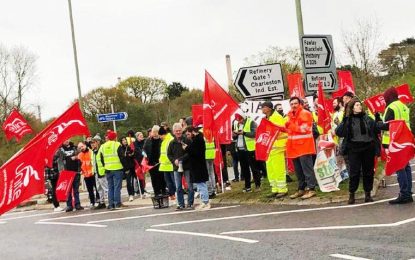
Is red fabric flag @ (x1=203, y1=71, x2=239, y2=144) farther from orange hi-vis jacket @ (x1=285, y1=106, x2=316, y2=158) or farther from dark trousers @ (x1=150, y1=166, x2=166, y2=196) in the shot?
orange hi-vis jacket @ (x1=285, y1=106, x2=316, y2=158)

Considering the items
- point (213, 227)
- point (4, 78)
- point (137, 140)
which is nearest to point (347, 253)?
point (213, 227)

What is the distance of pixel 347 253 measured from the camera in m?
6.49

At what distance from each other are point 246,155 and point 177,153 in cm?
198

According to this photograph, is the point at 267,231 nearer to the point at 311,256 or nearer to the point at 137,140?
the point at 311,256

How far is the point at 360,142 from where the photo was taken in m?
9.83

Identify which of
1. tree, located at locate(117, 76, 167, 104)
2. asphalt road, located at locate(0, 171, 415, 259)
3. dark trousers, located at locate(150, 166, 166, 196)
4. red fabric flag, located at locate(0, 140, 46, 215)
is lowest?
asphalt road, located at locate(0, 171, 415, 259)

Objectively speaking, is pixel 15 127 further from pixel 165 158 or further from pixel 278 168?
pixel 278 168

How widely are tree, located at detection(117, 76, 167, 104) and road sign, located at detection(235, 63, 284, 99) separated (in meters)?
48.3

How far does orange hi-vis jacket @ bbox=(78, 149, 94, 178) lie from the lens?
15828 mm

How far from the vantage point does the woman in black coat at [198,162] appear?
1202 centimetres

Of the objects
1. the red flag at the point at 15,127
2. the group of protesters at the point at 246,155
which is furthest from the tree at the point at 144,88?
the group of protesters at the point at 246,155

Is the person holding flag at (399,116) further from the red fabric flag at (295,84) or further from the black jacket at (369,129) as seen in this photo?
the red fabric flag at (295,84)

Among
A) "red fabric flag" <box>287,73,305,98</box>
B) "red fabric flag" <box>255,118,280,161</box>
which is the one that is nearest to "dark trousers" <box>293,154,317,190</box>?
"red fabric flag" <box>255,118,280,161</box>

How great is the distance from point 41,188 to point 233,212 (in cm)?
514
